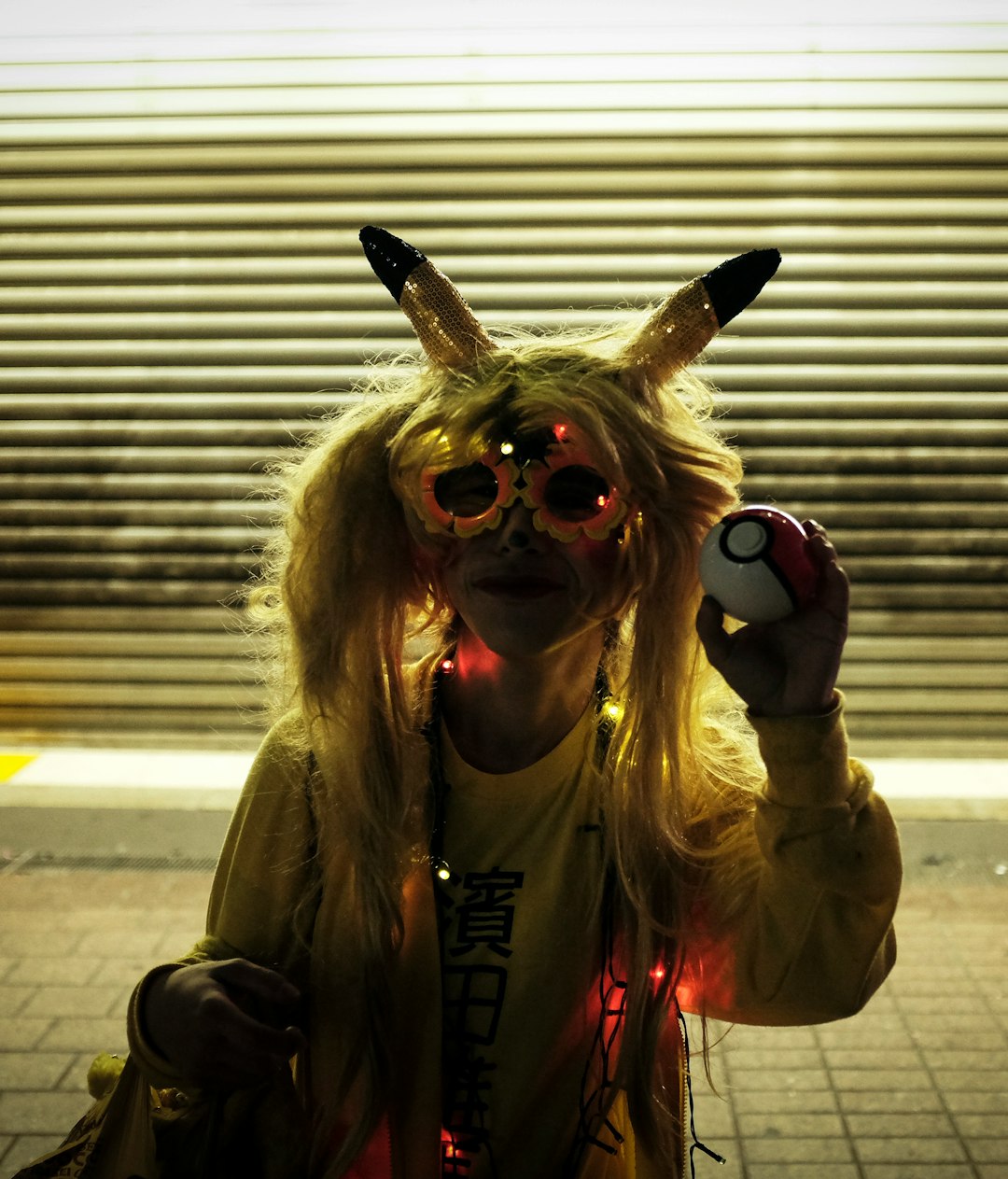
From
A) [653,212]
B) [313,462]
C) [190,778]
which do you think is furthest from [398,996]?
[653,212]

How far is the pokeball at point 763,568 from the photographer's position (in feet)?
5.42

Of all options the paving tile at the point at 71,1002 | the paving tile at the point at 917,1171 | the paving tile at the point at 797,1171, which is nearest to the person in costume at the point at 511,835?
the paving tile at the point at 797,1171

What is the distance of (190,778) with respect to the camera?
6.00 m

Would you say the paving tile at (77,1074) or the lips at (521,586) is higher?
the lips at (521,586)

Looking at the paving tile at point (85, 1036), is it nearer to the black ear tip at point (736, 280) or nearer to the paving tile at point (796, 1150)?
the paving tile at point (796, 1150)

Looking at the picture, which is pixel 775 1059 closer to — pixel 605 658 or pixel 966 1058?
pixel 966 1058

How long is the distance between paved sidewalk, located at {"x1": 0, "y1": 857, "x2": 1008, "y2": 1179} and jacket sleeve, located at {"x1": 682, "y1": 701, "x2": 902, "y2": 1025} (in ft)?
5.23

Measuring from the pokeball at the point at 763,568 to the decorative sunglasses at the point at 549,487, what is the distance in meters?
0.29

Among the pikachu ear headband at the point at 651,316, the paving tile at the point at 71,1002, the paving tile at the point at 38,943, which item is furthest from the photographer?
the paving tile at the point at 38,943

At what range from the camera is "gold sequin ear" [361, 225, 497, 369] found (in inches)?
79.4

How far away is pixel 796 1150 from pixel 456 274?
13.7ft

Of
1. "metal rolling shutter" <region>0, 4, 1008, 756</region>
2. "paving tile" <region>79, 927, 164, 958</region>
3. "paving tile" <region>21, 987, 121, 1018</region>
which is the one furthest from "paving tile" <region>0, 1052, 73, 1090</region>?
"metal rolling shutter" <region>0, 4, 1008, 756</region>

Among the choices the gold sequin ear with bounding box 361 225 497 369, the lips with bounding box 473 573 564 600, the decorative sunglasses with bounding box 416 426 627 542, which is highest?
the gold sequin ear with bounding box 361 225 497 369

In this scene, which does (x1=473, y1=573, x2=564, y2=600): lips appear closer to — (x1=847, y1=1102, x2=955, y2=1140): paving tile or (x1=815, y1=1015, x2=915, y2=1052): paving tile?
(x1=847, y1=1102, x2=955, y2=1140): paving tile
